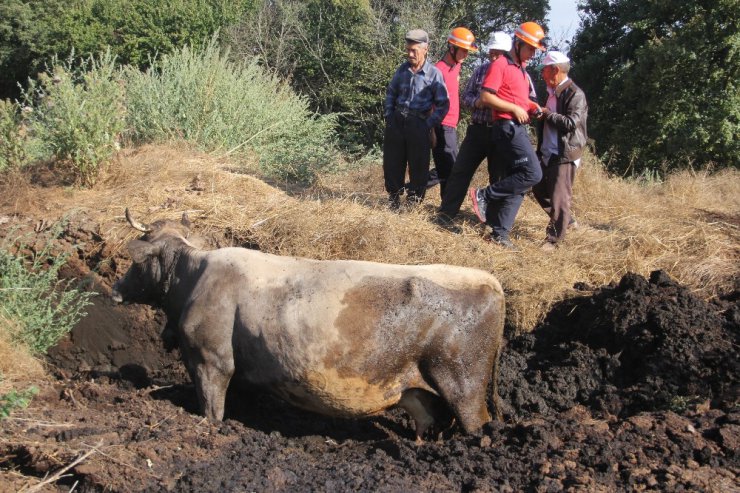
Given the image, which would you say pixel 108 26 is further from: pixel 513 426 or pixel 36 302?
pixel 513 426

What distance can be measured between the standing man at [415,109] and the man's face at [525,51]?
91 centimetres

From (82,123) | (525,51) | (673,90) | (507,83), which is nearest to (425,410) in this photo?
(507,83)

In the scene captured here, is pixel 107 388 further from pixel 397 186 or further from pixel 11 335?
pixel 397 186

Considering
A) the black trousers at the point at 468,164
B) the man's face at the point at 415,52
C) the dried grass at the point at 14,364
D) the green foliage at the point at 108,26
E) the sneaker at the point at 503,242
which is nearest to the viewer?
the dried grass at the point at 14,364

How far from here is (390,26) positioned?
17.5 m

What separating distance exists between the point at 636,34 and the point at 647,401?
1249 cm

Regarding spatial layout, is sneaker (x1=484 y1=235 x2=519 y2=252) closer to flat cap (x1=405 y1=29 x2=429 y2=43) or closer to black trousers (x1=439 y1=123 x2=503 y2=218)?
black trousers (x1=439 y1=123 x2=503 y2=218)

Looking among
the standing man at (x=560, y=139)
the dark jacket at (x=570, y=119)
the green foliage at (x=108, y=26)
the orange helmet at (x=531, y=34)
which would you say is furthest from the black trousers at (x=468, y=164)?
the green foliage at (x=108, y=26)

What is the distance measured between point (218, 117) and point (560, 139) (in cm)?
506

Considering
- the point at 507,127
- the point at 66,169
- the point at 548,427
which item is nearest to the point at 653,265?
the point at 507,127

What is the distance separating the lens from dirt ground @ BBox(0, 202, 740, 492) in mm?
4703

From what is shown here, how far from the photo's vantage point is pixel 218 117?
11.3 m

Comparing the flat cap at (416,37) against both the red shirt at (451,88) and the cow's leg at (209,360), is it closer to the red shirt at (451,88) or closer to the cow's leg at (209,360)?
the red shirt at (451,88)

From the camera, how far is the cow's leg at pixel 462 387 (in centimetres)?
523
